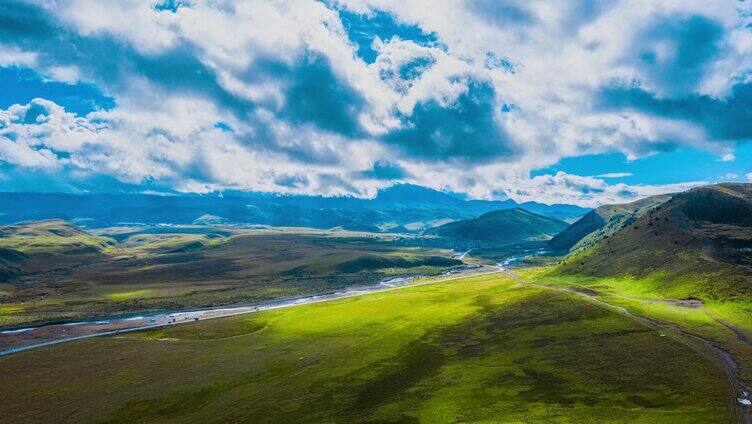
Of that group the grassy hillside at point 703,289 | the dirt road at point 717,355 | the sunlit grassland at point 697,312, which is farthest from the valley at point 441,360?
the grassy hillside at point 703,289

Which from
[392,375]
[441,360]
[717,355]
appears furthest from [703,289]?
[392,375]

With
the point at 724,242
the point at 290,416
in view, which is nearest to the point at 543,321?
the point at 290,416

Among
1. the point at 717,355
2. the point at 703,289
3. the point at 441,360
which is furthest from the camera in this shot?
the point at 703,289

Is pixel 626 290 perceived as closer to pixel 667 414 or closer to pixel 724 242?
pixel 724 242

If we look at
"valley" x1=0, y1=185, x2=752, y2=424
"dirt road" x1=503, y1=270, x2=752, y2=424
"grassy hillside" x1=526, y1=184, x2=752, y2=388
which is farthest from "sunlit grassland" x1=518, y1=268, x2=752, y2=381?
"dirt road" x1=503, y1=270, x2=752, y2=424

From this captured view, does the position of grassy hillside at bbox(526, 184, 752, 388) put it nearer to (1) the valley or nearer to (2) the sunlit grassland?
(2) the sunlit grassland

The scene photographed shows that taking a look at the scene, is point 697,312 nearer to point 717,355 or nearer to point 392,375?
point 717,355

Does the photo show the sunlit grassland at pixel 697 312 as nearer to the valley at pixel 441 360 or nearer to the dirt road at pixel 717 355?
the valley at pixel 441 360

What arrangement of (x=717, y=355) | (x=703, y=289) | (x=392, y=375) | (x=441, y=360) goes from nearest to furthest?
(x=717, y=355), (x=392, y=375), (x=441, y=360), (x=703, y=289)
